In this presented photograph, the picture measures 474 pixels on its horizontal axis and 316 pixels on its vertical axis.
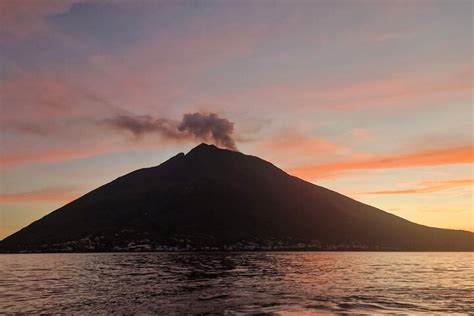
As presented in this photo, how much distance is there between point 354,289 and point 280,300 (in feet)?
63.9

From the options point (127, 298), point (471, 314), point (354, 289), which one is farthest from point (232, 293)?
point (471, 314)

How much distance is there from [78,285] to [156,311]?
3630 cm

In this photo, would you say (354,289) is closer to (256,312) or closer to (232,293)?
(232,293)

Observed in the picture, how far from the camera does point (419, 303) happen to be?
56.8m

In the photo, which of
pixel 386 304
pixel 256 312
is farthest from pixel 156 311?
pixel 386 304

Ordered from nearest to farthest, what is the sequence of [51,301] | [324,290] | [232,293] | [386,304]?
[386,304] < [51,301] < [232,293] < [324,290]

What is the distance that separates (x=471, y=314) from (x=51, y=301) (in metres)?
47.9

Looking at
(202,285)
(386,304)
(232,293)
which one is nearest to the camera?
(386,304)

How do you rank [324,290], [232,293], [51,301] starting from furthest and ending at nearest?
[324,290], [232,293], [51,301]

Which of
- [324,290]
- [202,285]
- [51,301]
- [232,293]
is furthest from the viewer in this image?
[202,285]

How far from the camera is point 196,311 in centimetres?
5019

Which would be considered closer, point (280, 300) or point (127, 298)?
point (280, 300)

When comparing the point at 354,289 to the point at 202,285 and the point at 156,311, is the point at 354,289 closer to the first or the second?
the point at 202,285

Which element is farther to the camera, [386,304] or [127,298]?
[127,298]
